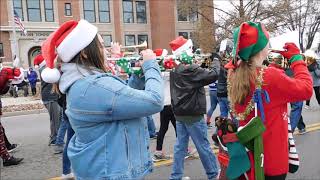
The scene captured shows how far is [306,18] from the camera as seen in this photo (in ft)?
129

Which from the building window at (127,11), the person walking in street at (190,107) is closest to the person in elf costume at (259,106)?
the person walking in street at (190,107)

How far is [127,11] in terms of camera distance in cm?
4500

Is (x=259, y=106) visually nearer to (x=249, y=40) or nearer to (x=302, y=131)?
(x=249, y=40)

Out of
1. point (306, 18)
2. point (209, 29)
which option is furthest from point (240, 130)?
point (306, 18)

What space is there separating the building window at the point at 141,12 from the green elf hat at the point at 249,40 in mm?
43253

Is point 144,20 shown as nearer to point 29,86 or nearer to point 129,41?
point 129,41

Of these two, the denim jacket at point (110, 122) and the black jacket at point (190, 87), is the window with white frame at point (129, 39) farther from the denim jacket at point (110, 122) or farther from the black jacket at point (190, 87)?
the denim jacket at point (110, 122)

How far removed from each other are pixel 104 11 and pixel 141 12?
15.1 ft

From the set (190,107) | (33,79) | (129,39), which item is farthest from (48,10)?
(190,107)

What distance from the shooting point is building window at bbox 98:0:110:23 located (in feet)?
141

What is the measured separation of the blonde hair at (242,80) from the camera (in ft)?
9.93

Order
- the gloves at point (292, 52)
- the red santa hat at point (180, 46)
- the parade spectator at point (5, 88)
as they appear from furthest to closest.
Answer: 1. the parade spectator at point (5, 88)
2. the red santa hat at point (180, 46)
3. the gloves at point (292, 52)

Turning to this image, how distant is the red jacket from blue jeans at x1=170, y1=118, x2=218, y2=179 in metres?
1.92

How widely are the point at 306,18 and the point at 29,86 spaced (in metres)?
26.8
